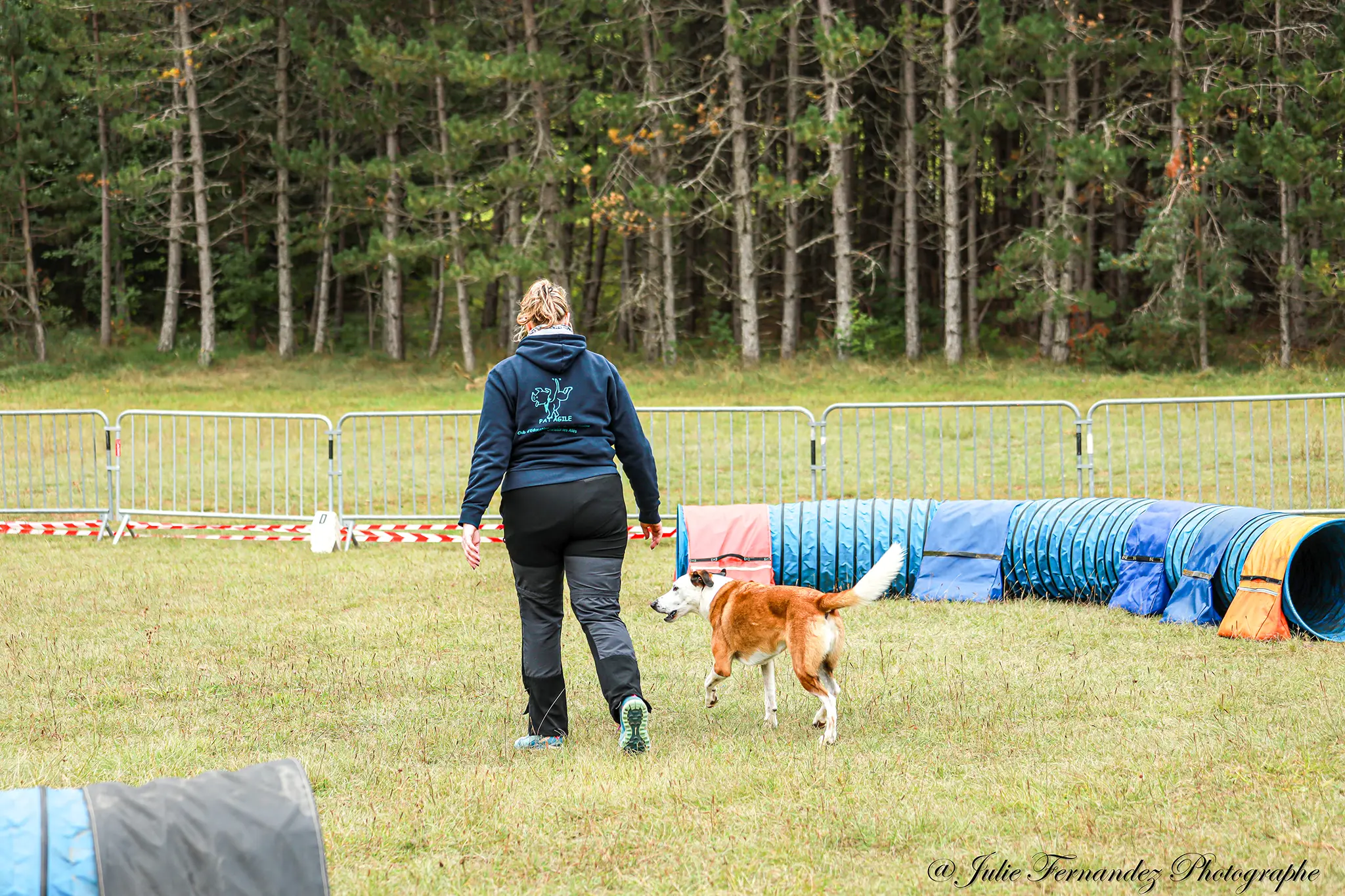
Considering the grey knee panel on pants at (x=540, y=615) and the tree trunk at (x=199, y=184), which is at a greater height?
the tree trunk at (x=199, y=184)

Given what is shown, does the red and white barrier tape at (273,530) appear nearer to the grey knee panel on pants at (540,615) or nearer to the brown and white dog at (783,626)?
the brown and white dog at (783,626)

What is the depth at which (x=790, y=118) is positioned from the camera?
1217 inches

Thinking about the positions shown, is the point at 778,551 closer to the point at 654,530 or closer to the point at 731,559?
the point at 731,559

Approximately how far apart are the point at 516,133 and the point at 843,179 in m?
7.41

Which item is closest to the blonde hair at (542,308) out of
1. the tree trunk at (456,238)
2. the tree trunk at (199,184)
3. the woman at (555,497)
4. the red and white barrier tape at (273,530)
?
the woman at (555,497)

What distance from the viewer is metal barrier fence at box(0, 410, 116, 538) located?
43.5 feet

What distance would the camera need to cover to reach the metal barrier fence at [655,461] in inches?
497

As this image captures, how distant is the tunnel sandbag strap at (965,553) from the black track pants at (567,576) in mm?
4218

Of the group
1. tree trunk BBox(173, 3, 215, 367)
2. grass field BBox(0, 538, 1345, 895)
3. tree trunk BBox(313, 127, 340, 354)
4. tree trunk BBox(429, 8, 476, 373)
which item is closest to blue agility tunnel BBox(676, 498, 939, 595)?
grass field BBox(0, 538, 1345, 895)

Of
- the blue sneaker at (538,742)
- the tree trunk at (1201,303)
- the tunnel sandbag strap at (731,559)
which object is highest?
the tree trunk at (1201,303)

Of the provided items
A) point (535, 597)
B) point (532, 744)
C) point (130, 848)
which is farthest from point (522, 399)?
point (130, 848)

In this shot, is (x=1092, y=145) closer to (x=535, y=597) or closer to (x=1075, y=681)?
(x=1075, y=681)

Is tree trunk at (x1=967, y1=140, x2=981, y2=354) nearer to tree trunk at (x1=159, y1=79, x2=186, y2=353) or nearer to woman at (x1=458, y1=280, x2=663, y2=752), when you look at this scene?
tree trunk at (x1=159, y1=79, x2=186, y2=353)

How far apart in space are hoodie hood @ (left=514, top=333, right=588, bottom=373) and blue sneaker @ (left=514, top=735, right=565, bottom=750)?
163 centimetres
